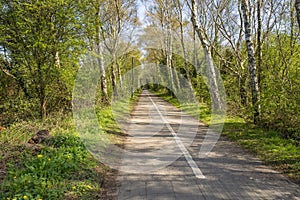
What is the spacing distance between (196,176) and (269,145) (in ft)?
11.4

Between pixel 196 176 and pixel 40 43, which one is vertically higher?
pixel 40 43

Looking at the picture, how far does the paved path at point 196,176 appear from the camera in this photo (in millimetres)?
4906

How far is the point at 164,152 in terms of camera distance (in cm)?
805

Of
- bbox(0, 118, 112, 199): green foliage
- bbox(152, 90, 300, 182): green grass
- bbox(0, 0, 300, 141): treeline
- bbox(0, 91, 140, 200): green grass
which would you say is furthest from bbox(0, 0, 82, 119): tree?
bbox(152, 90, 300, 182): green grass

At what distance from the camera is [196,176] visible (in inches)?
231

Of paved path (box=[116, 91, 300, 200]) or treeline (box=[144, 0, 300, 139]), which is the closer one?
paved path (box=[116, 91, 300, 200])

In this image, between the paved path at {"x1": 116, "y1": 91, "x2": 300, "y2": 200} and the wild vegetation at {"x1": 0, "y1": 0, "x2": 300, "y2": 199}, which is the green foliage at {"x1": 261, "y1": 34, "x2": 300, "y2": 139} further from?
the paved path at {"x1": 116, "y1": 91, "x2": 300, "y2": 200}

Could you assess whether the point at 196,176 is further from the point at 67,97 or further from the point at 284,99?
the point at 67,97

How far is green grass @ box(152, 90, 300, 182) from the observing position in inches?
251

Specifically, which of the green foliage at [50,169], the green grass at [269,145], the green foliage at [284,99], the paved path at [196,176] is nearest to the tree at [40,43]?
the green foliage at [50,169]

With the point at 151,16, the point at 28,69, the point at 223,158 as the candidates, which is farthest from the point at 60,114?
the point at 151,16

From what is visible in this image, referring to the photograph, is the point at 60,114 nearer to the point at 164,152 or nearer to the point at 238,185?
the point at 164,152

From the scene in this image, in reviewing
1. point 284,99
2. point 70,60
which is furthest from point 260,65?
point 70,60

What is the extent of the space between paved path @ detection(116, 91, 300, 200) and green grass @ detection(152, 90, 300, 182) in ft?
1.06
